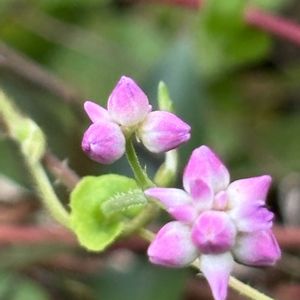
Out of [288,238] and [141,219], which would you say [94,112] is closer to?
[141,219]

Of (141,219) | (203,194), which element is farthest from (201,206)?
(141,219)

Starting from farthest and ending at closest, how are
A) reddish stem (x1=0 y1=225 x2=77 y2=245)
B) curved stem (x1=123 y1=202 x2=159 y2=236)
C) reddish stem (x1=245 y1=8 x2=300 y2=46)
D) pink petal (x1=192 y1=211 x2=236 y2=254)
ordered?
reddish stem (x1=245 y1=8 x2=300 y2=46), reddish stem (x1=0 y1=225 x2=77 y2=245), curved stem (x1=123 y1=202 x2=159 y2=236), pink petal (x1=192 y1=211 x2=236 y2=254)

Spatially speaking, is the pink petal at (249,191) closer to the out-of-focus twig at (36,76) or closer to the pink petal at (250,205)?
the pink petal at (250,205)

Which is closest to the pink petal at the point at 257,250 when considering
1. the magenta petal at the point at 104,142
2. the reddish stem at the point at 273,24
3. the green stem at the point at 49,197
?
the magenta petal at the point at 104,142

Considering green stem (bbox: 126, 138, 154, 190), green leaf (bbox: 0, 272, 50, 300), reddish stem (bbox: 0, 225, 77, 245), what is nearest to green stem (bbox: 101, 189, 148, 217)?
green stem (bbox: 126, 138, 154, 190)

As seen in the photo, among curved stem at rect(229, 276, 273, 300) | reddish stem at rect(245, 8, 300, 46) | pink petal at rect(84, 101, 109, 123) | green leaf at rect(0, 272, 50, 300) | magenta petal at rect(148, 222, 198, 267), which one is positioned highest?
reddish stem at rect(245, 8, 300, 46)

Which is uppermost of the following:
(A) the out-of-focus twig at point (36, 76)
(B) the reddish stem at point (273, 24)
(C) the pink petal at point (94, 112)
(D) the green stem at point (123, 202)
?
(B) the reddish stem at point (273, 24)

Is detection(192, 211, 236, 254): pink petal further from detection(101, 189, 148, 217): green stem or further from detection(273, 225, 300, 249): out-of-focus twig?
detection(273, 225, 300, 249): out-of-focus twig

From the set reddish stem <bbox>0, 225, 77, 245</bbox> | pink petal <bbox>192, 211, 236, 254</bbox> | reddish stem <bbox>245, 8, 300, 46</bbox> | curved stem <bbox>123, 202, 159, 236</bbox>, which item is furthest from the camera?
reddish stem <bbox>245, 8, 300, 46</bbox>
